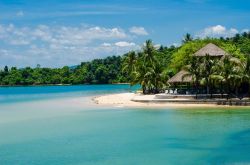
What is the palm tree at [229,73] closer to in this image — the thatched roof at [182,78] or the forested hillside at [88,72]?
the thatched roof at [182,78]

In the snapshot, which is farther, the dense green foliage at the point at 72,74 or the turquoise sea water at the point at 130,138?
the dense green foliage at the point at 72,74

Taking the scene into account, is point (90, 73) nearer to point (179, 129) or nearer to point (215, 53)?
point (215, 53)

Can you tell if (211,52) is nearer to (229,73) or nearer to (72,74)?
(229,73)

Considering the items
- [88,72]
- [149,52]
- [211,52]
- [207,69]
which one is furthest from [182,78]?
[88,72]

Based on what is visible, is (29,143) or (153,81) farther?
(153,81)

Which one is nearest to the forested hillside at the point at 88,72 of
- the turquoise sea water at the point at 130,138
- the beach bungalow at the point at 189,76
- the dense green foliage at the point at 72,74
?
the dense green foliage at the point at 72,74

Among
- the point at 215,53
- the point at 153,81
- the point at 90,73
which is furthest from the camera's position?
the point at 90,73

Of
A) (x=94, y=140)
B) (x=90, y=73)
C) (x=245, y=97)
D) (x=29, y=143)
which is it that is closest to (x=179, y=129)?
(x=94, y=140)

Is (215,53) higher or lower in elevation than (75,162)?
higher

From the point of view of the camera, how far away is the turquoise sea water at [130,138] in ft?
64.3

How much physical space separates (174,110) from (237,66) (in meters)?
7.99

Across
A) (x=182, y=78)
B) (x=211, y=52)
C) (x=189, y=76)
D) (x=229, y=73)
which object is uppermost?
(x=211, y=52)

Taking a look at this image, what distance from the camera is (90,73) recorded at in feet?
445

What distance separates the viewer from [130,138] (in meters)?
24.6
